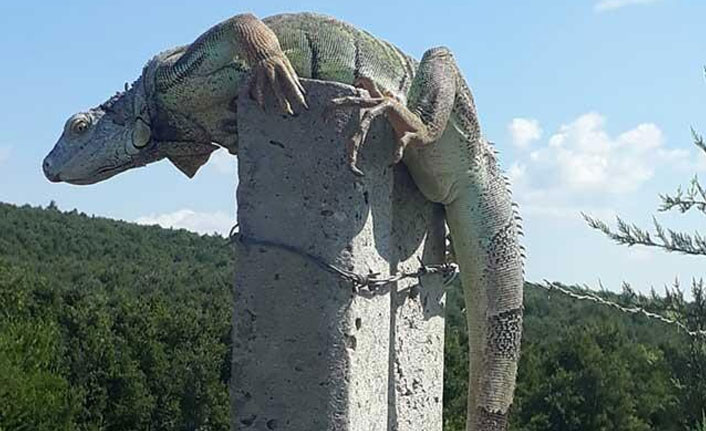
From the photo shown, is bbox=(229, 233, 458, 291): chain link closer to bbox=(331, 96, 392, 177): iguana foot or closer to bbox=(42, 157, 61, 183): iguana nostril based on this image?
bbox=(331, 96, 392, 177): iguana foot

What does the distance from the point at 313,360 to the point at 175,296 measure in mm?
36957

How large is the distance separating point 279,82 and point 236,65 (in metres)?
0.26

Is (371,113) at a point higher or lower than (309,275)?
higher

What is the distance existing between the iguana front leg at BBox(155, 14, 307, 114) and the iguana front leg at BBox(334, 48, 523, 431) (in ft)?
2.08

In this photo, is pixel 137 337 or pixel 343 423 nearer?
Answer: pixel 343 423

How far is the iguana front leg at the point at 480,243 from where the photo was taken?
478 cm

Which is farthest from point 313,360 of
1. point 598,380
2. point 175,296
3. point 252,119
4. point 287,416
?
point 175,296

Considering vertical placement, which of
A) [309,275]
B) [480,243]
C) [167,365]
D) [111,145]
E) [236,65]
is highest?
[167,365]

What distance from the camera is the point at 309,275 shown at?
430 cm

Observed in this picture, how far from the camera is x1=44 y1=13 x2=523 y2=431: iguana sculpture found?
178 inches

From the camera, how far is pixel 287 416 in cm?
426

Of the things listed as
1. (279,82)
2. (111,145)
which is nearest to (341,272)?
(279,82)

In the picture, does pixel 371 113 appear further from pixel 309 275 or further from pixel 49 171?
pixel 49 171

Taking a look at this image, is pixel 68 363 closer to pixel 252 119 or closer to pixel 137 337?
pixel 137 337
